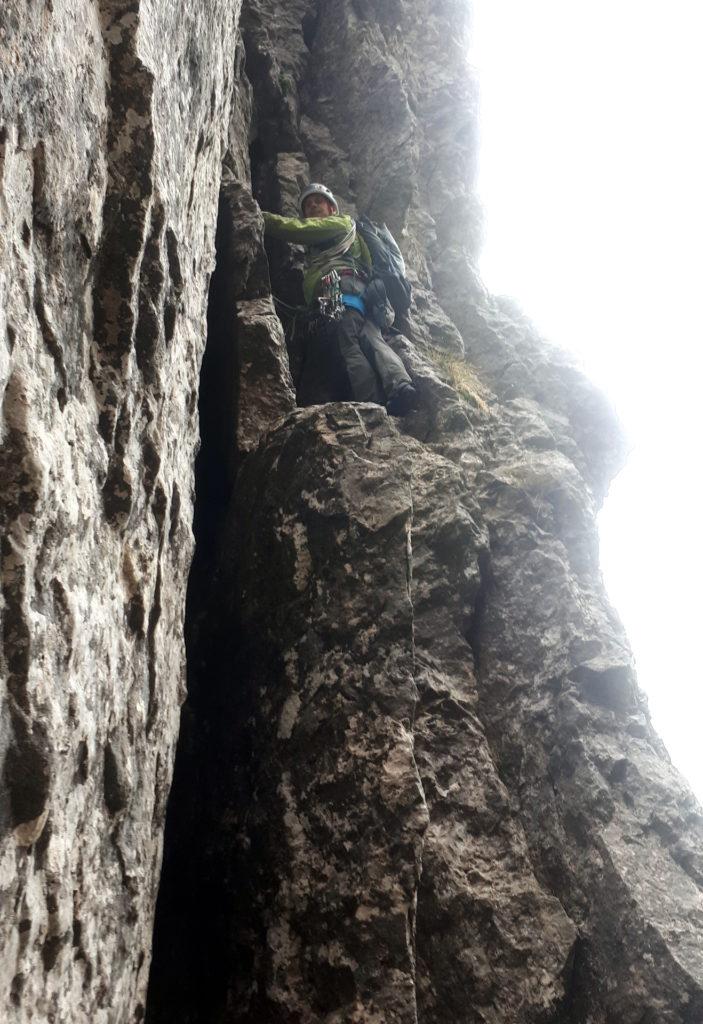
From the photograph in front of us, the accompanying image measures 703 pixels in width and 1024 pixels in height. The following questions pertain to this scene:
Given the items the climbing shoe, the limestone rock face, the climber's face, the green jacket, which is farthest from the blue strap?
the climber's face

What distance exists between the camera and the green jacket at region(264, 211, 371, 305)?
30.7ft

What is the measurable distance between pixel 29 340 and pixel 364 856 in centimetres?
366

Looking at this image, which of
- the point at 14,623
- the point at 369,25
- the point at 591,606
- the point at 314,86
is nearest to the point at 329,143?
A: the point at 314,86

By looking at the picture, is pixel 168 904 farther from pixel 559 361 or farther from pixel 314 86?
pixel 314 86

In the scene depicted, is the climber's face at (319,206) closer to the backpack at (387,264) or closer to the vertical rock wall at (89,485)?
the backpack at (387,264)

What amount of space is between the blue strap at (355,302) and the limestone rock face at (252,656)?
92 centimetres

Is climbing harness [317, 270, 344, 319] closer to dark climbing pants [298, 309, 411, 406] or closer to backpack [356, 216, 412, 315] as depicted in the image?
dark climbing pants [298, 309, 411, 406]

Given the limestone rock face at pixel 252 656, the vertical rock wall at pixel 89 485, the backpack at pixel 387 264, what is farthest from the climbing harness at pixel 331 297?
the vertical rock wall at pixel 89 485

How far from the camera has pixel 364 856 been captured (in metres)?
4.91

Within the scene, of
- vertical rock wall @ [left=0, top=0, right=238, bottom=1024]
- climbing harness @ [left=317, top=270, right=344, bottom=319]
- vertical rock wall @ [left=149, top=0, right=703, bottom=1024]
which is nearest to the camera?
vertical rock wall @ [left=0, top=0, right=238, bottom=1024]

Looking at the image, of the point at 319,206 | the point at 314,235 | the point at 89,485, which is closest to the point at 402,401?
the point at 314,235

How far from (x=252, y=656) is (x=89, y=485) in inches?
107

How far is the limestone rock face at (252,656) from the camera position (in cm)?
313

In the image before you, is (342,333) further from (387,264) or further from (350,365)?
(387,264)
